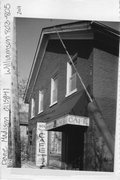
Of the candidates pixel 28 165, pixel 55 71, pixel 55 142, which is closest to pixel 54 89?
pixel 55 71

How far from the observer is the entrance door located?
14.5 ft

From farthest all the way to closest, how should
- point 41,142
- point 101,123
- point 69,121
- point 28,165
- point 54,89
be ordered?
point 54,89
point 41,142
point 28,165
point 101,123
point 69,121

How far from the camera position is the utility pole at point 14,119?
14.3 ft

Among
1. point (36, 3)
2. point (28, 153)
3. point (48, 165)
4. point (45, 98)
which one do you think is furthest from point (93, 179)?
point (36, 3)

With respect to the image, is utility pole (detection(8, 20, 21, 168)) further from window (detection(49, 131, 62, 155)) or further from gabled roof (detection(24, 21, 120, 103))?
window (detection(49, 131, 62, 155))

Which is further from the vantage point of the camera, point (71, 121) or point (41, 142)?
point (41, 142)

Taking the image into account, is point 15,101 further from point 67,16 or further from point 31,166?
point 67,16

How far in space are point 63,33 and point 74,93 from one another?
898 millimetres

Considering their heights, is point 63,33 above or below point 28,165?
above

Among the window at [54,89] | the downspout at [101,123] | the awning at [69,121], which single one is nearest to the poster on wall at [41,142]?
the awning at [69,121]

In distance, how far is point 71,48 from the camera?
4488mm

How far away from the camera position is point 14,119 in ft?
14.4

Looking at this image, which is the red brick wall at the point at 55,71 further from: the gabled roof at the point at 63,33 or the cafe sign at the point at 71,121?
the cafe sign at the point at 71,121

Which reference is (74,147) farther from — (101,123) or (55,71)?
(55,71)
